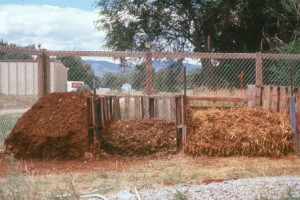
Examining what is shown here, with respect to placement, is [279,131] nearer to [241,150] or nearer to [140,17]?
[241,150]

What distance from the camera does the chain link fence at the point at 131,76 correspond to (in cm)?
1320

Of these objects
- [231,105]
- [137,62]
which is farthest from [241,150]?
[137,62]

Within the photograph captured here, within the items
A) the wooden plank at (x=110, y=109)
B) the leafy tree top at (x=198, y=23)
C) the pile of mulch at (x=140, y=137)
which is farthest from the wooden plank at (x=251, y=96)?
the leafy tree top at (x=198, y=23)

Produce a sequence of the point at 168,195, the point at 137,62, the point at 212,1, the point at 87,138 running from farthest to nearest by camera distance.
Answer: the point at 212,1
the point at 137,62
the point at 87,138
the point at 168,195

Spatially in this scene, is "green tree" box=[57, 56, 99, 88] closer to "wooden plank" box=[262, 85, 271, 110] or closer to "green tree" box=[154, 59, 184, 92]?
"green tree" box=[154, 59, 184, 92]

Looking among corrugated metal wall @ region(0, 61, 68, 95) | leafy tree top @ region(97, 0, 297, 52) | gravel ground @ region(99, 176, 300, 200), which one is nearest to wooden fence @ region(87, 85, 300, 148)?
corrugated metal wall @ region(0, 61, 68, 95)

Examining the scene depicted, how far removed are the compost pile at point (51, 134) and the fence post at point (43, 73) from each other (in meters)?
0.82

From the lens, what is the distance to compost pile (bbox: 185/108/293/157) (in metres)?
12.5

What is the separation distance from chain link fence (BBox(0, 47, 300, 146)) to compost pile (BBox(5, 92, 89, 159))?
31.1 inches

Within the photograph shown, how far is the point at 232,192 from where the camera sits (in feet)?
24.1

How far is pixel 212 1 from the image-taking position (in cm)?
2723

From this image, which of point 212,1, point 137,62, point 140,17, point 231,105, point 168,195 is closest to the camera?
point 168,195

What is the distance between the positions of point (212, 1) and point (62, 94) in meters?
15.6

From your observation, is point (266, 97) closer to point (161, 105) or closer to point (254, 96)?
point (254, 96)
